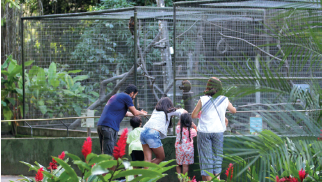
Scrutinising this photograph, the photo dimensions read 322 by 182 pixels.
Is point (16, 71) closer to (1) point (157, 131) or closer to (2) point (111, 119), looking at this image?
(2) point (111, 119)

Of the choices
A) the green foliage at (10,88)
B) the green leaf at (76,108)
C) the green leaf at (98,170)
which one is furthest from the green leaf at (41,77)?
the green leaf at (98,170)

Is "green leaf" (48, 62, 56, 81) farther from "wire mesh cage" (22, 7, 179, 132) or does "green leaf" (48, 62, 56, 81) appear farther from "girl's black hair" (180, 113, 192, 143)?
"girl's black hair" (180, 113, 192, 143)

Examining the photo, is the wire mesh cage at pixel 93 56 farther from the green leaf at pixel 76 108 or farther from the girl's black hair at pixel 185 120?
the girl's black hair at pixel 185 120

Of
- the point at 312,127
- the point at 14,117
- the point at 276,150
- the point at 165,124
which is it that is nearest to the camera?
the point at 276,150

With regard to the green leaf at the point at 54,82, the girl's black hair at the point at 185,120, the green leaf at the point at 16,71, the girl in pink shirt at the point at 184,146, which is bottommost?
the girl in pink shirt at the point at 184,146

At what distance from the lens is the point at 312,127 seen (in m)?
1.79

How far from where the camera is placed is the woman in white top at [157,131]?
4.70 meters

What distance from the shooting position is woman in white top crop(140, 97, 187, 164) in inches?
185

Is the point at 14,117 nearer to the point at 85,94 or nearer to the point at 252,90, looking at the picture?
the point at 85,94

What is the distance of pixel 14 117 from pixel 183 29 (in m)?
6.24

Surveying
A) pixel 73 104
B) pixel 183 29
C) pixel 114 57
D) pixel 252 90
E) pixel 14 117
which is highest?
pixel 183 29

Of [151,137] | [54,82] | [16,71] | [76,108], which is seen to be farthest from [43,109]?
[151,137]

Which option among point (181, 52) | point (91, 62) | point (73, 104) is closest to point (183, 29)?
point (181, 52)

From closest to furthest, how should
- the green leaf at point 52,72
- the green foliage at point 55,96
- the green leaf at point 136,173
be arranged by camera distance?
the green leaf at point 136,173
the green foliage at point 55,96
the green leaf at point 52,72
